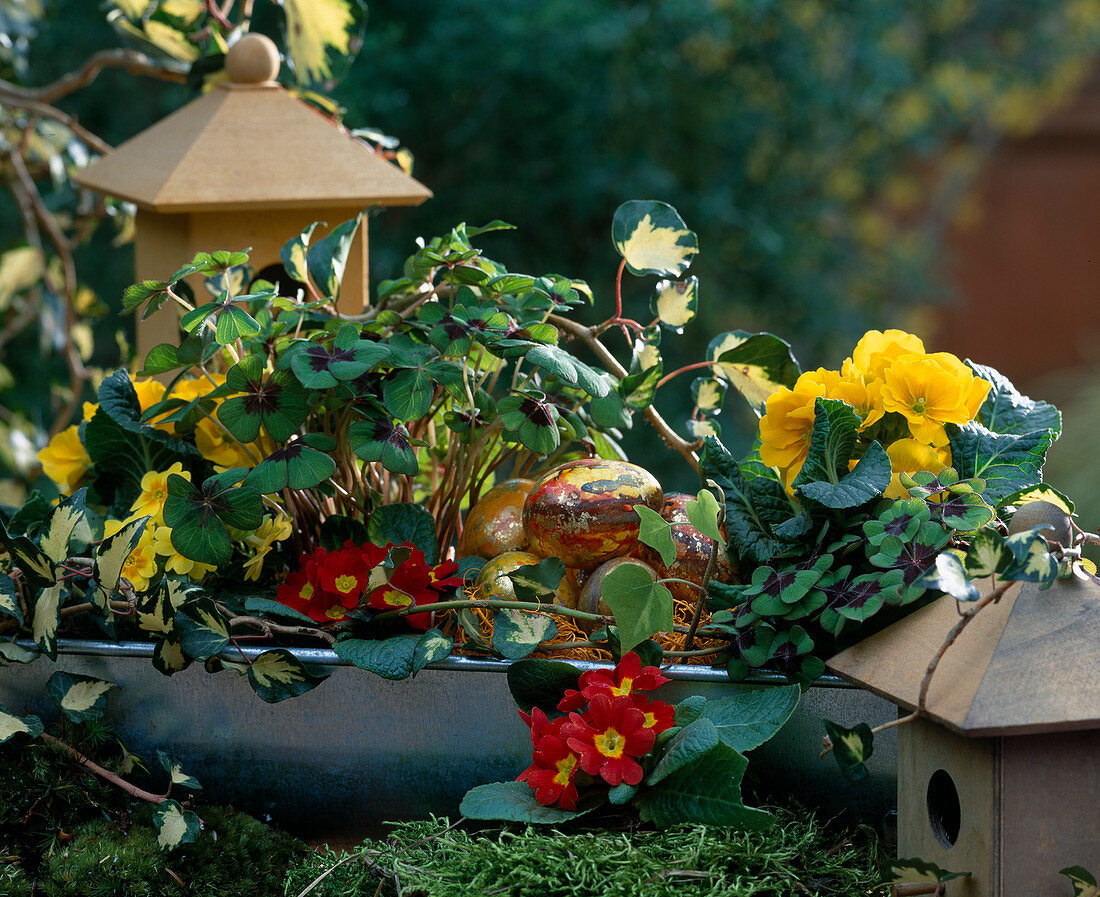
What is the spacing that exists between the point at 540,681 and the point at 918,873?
26 centimetres

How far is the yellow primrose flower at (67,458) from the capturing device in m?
0.95

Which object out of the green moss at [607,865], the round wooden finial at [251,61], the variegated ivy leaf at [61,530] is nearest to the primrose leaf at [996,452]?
the green moss at [607,865]

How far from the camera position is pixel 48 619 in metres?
0.74

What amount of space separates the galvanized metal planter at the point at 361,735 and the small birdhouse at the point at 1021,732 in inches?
4.9

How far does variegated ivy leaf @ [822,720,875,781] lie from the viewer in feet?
1.94

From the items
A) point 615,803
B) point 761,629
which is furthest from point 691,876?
point 761,629

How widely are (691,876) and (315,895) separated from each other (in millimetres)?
237

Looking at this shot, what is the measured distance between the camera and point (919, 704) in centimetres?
58

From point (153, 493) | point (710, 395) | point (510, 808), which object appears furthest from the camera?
point (710, 395)

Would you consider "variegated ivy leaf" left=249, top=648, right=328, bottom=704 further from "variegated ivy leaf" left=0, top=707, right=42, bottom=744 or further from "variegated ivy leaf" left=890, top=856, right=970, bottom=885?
"variegated ivy leaf" left=890, top=856, right=970, bottom=885

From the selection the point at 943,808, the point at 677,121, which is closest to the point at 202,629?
the point at 943,808

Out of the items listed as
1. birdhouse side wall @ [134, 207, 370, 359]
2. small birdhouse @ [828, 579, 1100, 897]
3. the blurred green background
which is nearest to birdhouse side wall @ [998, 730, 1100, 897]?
small birdhouse @ [828, 579, 1100, 897]

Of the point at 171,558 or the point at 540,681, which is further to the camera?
the point at 171,558

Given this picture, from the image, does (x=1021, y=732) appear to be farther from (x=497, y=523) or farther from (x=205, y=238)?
(x=205, y=238)
